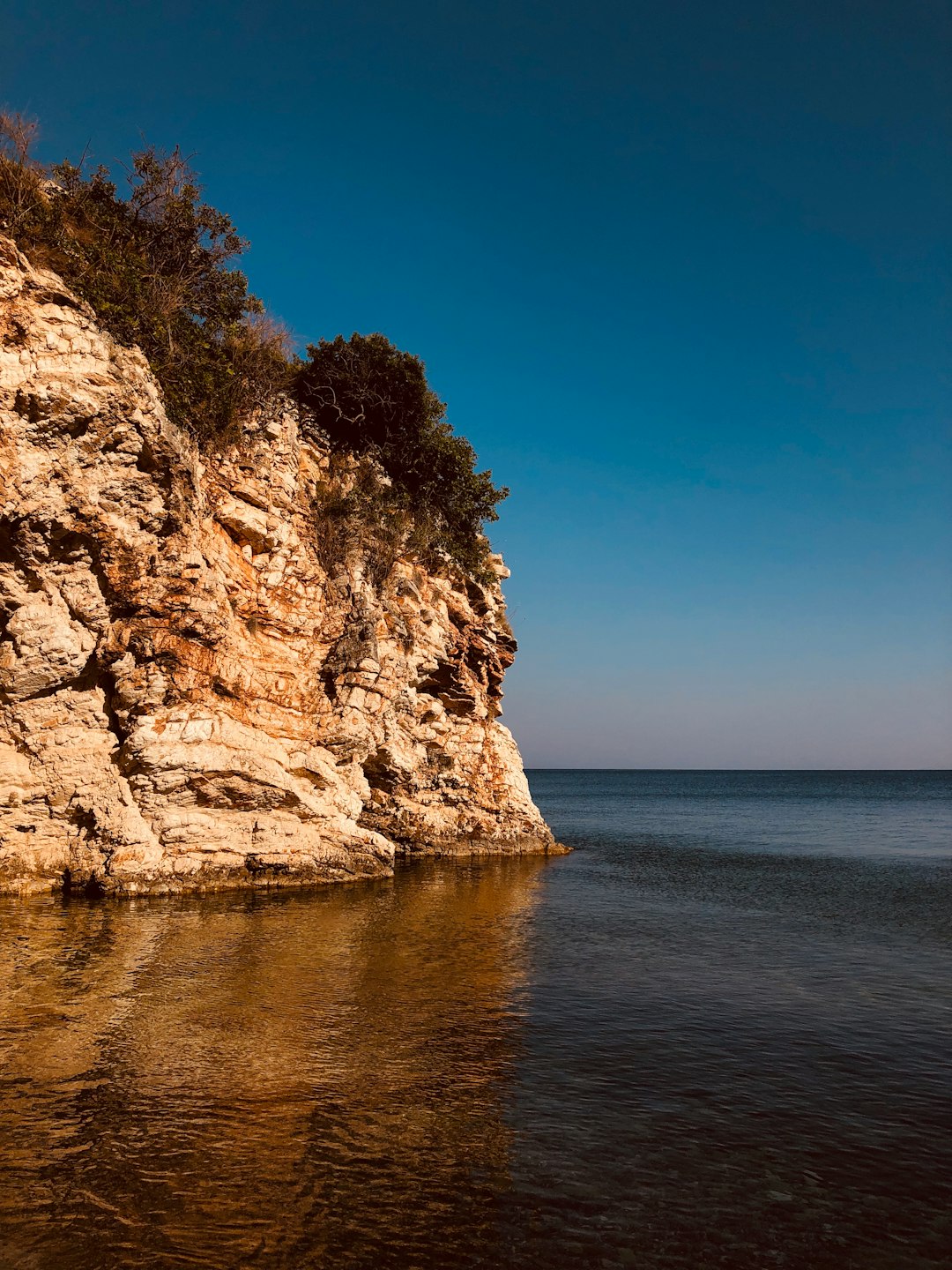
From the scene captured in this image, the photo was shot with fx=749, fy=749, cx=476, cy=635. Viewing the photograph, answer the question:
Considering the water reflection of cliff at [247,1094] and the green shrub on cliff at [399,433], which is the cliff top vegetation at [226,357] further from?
the water reflection of cliff at [247,1094]

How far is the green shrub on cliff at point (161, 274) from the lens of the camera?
17578 millimetres

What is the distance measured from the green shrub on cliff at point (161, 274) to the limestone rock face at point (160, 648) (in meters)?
1.08

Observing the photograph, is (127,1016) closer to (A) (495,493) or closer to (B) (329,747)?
(B) (329,747)

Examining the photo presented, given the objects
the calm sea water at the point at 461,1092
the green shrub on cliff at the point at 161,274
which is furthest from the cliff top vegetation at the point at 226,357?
the calm sea water at the point at 461,1092

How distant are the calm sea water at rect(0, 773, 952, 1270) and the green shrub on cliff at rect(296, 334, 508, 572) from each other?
15.9 metres

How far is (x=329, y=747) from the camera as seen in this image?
22.6 m

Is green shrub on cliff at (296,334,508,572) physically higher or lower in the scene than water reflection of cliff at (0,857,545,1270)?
higher

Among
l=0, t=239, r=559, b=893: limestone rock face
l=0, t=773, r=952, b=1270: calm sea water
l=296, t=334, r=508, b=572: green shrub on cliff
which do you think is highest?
l=296, t=334, r=508, b=572: green shrub on cliff

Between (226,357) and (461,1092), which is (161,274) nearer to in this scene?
(226,357)

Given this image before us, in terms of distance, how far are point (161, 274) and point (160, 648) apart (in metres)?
11.5

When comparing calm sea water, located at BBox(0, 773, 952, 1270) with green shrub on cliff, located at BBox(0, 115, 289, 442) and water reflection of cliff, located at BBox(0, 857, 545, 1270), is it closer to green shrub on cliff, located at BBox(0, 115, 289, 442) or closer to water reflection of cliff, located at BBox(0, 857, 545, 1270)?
water reflection of cliff, located at BBox(0, 857, 545, 1270)

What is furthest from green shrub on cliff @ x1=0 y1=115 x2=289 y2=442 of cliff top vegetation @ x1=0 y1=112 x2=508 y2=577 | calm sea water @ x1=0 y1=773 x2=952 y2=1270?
calm sea water @ x1=0 y1=773 x2=952 y2=1270

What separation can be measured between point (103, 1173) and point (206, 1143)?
0.85m

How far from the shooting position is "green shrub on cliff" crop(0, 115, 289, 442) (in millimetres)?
17578
